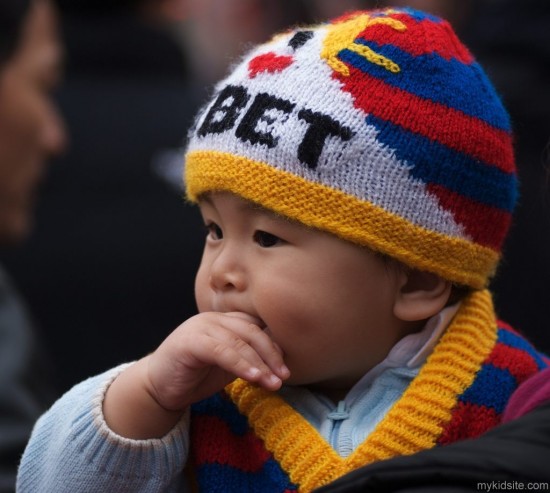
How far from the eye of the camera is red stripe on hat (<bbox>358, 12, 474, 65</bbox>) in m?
1.91

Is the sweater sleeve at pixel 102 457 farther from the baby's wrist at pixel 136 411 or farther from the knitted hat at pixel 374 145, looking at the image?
the knitted hat at pixel 374 145

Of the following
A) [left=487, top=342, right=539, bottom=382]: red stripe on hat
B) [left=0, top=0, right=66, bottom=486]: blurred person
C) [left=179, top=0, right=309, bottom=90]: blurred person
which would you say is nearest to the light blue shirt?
[left=487, top=342, right=539, bottom=382]: red stripe on hat

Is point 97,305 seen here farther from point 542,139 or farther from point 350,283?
point 350,283

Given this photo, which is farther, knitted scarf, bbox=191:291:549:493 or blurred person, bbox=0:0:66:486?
blurred person, bbox=0:0:66:486

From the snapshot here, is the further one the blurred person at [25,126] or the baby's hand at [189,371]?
the blurred person at [25,126]

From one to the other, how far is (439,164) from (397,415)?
1.38 ft

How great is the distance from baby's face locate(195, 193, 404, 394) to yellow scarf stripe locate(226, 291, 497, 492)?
0.09m

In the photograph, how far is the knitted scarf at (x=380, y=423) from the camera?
1.83 m

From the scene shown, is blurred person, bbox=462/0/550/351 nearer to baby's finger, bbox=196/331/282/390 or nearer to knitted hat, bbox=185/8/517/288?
knitted hat, bbox=185/8/517/288

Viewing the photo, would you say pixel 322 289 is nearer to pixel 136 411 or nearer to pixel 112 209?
pixel 136 411

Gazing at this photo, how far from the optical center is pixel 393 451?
1.82 meters

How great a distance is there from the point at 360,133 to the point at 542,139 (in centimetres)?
194

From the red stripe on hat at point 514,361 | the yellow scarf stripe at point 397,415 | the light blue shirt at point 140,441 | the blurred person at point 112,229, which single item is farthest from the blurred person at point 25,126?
the red stripe on hat at point 514,361

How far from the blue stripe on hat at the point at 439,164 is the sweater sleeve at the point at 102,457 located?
586 millimetres
